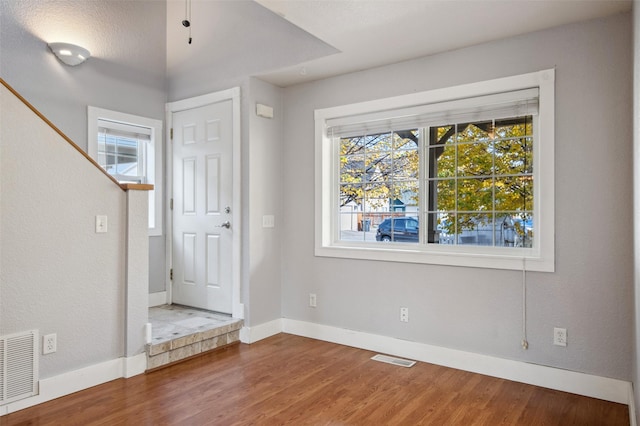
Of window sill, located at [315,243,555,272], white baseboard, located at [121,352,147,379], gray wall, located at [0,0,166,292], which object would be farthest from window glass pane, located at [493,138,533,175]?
gray wall, located at [0,0,166,292]

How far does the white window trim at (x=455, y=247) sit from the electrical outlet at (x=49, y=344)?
221cm

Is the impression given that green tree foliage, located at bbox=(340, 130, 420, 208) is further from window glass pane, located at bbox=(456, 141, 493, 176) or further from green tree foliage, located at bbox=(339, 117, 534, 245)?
window glass pane, located at bbox=(456, 141, 493, 176)

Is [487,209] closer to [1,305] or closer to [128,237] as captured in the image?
[128,237]

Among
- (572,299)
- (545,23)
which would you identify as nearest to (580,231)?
(572,299)

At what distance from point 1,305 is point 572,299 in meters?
3.62

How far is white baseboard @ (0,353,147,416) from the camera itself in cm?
259

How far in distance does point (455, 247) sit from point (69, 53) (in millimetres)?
3735

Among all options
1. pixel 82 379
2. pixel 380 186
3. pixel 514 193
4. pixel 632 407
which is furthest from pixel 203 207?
pixel 632 407

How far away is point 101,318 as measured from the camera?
2977 mm

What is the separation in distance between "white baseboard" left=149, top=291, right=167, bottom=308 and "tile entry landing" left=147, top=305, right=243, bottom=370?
5.9 inches

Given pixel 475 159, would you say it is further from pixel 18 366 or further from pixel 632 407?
pixel 18 366

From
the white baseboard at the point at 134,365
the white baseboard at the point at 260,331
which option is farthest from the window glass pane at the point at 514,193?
the white baseboard at the point at 134,365

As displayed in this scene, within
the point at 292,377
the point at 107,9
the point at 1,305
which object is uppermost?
the point at 107,9

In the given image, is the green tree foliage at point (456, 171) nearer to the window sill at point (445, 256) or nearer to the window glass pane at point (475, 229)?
the window glass pane at point (475, 229)
